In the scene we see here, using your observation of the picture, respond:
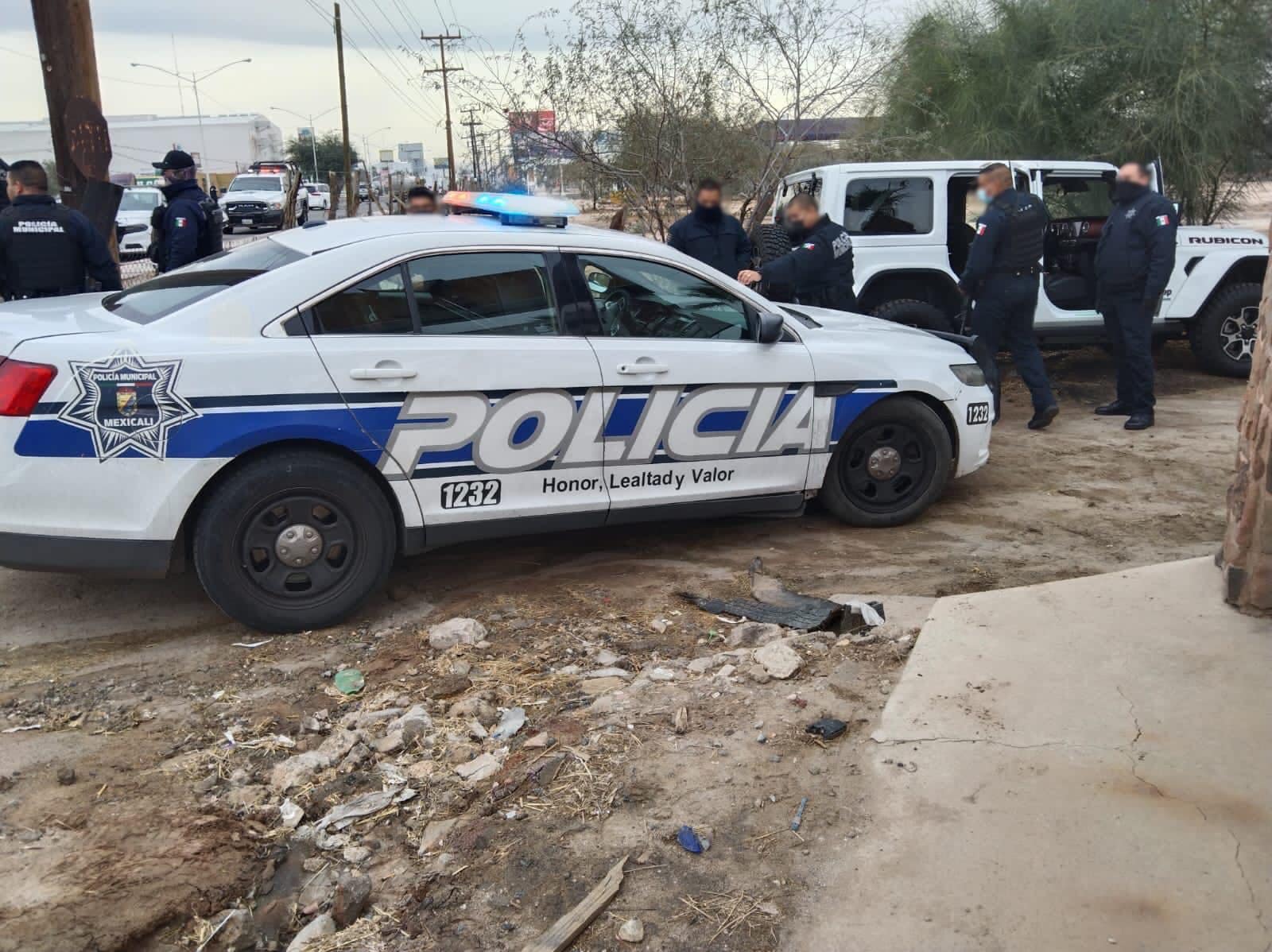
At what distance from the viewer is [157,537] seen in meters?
4.20

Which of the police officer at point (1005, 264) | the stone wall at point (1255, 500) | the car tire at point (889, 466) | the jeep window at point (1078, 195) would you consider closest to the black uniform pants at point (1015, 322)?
the police officer at point (1005, 264)

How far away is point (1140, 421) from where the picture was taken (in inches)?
320

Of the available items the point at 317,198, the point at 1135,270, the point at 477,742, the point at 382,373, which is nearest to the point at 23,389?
the point at 382,373

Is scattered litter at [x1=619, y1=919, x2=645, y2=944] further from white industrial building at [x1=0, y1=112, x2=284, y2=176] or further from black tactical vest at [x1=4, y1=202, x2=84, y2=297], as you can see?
white industrial building at [x1=0, y1=112, x2=284, y2=176]

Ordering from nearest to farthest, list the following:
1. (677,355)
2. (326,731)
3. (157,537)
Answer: (326,731) → (157,537) → (677,355)

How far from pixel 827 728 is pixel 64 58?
22.8 feet

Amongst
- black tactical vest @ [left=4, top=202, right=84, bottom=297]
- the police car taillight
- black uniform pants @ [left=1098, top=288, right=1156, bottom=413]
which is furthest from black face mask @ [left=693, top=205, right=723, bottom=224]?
the police car taillight

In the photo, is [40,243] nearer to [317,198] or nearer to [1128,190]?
[1128,190]

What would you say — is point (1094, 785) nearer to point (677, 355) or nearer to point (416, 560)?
point (677, 355)

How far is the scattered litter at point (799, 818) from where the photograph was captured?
2932 mm

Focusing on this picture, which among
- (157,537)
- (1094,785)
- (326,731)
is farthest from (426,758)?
(1094,785)

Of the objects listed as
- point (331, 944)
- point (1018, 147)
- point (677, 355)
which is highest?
point (1018, 147)

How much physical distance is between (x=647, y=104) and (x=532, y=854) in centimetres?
1056

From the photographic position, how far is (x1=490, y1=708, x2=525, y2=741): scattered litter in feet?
11.9
